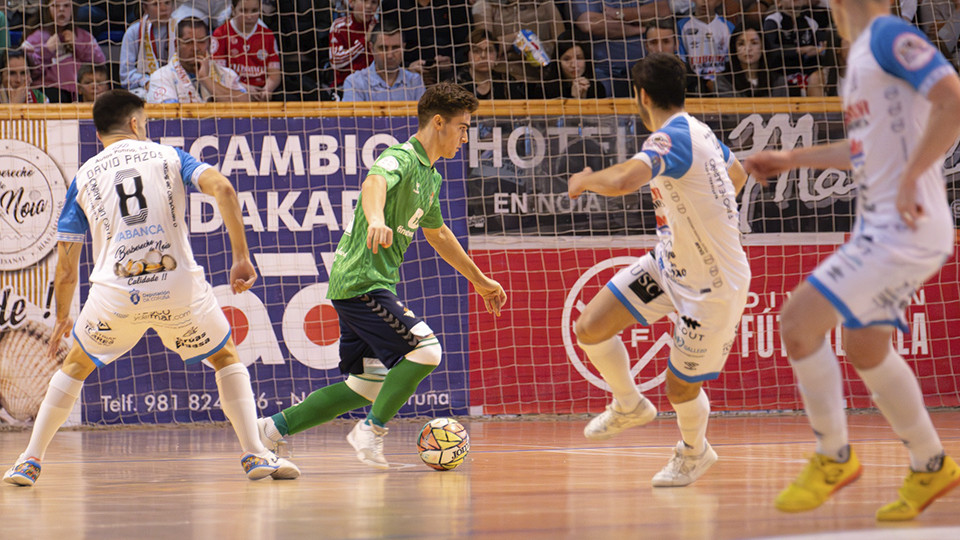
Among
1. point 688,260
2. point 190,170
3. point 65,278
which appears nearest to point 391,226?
point 190,170

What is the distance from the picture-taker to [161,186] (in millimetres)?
4949

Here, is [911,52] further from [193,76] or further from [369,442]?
[193,76]

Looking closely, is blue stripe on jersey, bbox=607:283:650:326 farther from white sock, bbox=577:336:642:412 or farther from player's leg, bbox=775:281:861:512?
player's leg, bbox=775:281:861:512

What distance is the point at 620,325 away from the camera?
4.88 metres

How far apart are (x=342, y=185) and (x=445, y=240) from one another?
312 cm

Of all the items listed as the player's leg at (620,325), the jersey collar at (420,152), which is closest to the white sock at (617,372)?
the player's leg at (620,325)

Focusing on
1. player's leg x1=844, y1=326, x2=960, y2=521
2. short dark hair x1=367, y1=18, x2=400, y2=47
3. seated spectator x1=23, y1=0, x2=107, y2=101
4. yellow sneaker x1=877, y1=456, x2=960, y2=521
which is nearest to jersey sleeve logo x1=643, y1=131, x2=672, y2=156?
player's leg x1=844, y1=326, x2=960, y2=521

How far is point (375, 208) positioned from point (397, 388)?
98cm

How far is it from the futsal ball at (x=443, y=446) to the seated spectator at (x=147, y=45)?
552 centimetres

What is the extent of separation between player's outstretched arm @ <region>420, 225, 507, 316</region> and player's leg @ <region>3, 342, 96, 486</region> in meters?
1.89

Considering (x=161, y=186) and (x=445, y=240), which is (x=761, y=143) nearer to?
(x=445, y=240)

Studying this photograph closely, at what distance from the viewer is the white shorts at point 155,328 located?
4.89 metres

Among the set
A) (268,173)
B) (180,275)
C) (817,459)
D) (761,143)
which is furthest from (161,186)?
(761,143)

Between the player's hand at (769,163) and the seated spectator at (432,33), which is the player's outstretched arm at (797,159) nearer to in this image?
the player's hand at (769,163)
